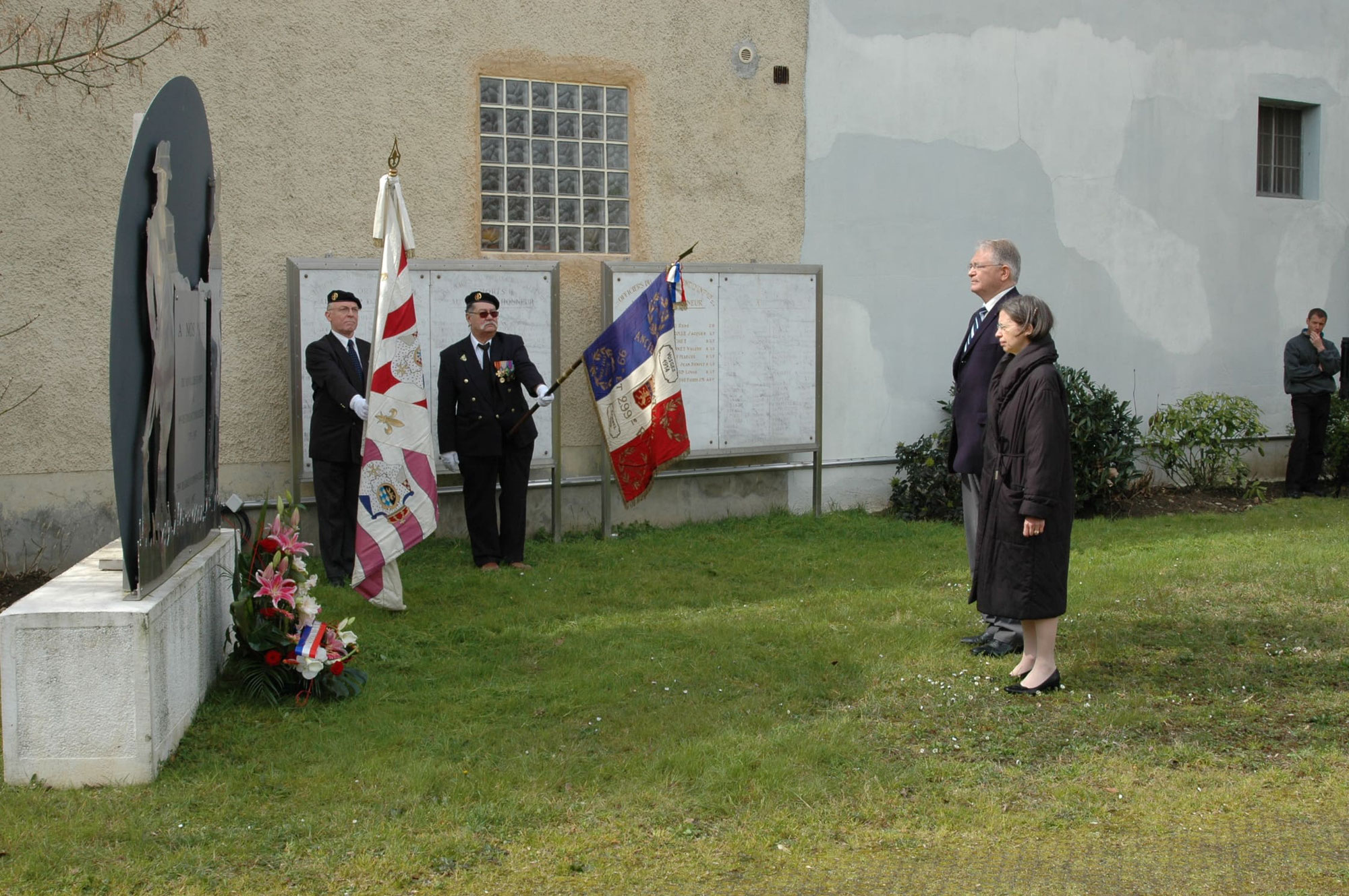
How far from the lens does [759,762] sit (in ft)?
15.8

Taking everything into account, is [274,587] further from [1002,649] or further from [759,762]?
[1002,649]

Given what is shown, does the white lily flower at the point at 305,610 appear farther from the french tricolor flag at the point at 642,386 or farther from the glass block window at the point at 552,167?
the glass block window at the point at 552,167

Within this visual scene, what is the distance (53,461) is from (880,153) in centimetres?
738

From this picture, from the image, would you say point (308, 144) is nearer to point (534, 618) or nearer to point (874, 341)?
point (534, 618)

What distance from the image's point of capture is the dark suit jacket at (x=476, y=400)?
881 cm

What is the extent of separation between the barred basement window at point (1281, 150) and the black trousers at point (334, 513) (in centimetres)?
1081

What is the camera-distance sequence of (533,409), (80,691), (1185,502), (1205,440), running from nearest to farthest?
(80,691), (533,409), (1185,502), (1205,440)

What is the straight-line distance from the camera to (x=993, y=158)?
1199 cm

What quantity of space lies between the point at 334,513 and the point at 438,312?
188 centimetres

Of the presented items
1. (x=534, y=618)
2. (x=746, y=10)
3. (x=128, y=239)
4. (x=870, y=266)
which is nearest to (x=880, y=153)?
(x=870, y=266)

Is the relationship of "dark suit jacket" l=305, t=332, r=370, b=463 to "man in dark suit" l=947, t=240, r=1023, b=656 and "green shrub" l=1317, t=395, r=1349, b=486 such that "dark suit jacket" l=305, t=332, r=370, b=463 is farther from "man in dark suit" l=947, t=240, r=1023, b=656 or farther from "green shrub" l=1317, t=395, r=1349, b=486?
"green shrub" l=1317, t=395, r=1349, b=486

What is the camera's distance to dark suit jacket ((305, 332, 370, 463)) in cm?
822

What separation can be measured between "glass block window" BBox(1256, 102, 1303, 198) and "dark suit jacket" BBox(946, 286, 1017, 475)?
30.5ft

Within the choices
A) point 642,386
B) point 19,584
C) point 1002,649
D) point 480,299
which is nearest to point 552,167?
point 480,299
